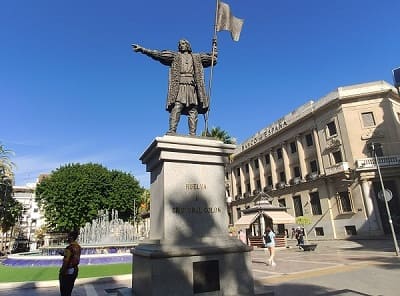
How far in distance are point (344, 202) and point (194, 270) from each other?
95.2 feet

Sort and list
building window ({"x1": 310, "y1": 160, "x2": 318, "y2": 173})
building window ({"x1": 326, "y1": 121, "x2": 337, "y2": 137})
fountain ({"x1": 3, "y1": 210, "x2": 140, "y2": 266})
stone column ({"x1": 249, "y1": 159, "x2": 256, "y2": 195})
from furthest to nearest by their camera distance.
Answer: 1. stone column ({"x1": 249, "y1": 159, "x2": 256, "y2": 195})
2. building window ({"x1": 310, "y1": 160, "x2": 318, "y2": 173})
3. building window ({"x1": 326, "y1": 121, "x2": 337, "y2": 137})
4. fountain ({"x1": 3, "y1": 210, "x2": 140, "y2": 266})

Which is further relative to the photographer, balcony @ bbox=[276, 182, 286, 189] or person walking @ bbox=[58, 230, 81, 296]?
balcony @ bbox=[276, 182, 286, 189]

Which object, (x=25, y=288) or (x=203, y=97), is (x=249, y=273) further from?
(x=25, y=288)

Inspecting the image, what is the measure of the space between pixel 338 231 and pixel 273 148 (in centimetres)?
1461

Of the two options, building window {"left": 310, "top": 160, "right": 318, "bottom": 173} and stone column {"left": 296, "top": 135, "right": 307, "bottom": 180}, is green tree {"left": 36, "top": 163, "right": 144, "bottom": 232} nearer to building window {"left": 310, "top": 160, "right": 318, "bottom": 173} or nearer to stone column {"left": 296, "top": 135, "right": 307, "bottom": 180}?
stone column {"left": 296, "top": 135, "right": 307, "bottom": 180}

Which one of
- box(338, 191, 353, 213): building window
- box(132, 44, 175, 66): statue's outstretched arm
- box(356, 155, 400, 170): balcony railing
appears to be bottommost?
box(338, 191, 353, 213): building window

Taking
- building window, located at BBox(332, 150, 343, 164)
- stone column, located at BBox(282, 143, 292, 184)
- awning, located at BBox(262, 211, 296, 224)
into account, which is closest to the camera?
awning, located at BBox(262, 211, 296, 224)

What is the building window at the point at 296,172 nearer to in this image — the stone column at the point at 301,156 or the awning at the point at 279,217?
the stone column at the point at 301,156

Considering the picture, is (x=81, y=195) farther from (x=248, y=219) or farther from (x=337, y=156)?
(x=337, y=156)

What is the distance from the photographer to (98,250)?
17125 mm

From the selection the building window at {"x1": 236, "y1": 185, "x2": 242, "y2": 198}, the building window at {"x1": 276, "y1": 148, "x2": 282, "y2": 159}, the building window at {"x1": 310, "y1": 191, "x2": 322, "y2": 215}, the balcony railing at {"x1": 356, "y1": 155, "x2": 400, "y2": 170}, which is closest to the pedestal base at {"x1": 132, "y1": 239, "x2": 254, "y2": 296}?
the balcony railing at {"x1": 356, "y1": 155, "x2": 400, "y2": 170}

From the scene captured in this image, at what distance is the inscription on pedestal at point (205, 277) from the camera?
15.7ft

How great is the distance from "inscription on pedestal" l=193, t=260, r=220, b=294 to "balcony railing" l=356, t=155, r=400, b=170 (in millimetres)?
26895

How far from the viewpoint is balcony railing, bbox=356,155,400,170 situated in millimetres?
26592
